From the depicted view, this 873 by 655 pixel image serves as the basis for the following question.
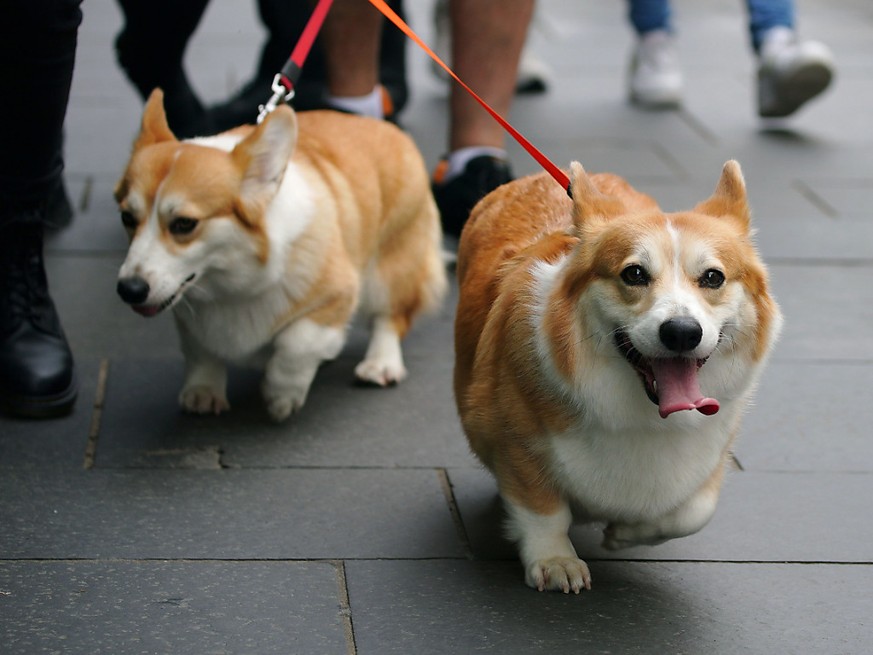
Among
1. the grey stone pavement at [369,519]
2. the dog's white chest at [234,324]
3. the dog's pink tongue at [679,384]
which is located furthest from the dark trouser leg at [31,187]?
the dog's pink tongue at [679,384]

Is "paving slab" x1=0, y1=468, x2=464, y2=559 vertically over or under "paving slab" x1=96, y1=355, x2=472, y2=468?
over

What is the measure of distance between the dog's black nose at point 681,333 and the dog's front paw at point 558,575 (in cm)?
62

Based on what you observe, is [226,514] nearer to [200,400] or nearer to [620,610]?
[200,400]

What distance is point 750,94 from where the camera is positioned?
7277 mm

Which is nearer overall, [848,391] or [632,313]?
[632,313]

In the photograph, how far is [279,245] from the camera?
340cm

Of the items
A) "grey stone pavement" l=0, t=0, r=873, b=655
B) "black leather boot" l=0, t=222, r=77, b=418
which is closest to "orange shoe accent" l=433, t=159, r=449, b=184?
"grey stone pavement" l=0, t=0, r=873, b=655

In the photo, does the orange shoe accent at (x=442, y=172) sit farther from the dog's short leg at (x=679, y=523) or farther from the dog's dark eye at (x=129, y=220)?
the dog's short leg at (x=679, y=523)

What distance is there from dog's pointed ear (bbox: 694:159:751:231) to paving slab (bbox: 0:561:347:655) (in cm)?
Answer: 108

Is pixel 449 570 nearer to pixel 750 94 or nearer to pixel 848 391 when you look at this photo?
pixel 848 391

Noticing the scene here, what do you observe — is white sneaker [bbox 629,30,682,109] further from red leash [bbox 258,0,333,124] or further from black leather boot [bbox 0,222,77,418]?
A: black leather boot [bbox 0,222,77,418]

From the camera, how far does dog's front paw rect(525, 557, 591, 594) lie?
2.70 metres

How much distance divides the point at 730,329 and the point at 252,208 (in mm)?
1351

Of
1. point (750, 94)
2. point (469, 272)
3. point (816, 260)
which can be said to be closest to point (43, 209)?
point (469, 272)
